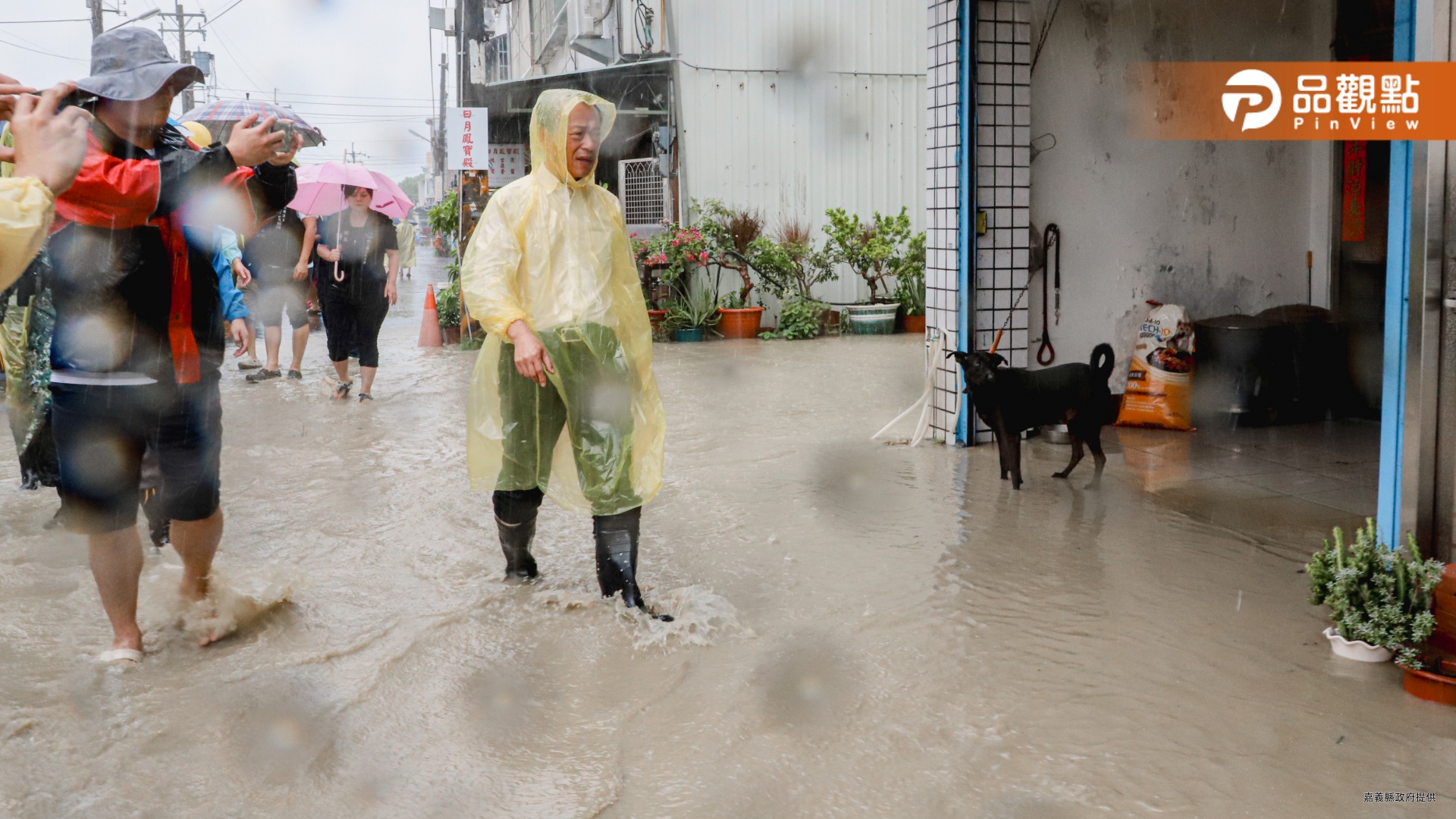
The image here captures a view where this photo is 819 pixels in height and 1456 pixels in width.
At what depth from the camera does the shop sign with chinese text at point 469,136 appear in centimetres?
1279

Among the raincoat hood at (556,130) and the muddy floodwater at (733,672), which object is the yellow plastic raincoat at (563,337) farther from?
the muddy floodwater at (733,672)

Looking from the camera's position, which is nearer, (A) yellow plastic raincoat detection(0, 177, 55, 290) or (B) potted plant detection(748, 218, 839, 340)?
(A) yellow plastic raincoat detection(0, 177, 55, 290)

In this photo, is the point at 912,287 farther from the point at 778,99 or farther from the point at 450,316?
the point at 450,316

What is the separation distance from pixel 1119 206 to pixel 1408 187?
13.4 ft

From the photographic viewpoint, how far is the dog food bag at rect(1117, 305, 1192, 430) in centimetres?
724

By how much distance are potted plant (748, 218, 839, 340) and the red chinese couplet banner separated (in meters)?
6.65

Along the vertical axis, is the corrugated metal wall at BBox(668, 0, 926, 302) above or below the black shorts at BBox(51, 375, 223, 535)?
above

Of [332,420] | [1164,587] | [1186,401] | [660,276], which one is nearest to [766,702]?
[1164,587]

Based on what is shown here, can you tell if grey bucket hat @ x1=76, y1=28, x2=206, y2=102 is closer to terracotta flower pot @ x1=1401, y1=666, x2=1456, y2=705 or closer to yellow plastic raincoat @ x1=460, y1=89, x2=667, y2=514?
yellow plastic raincoat @ x1=460, y1=89, x2=667, y2=514

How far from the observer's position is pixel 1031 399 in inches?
230

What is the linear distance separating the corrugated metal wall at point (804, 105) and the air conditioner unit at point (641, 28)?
286mm

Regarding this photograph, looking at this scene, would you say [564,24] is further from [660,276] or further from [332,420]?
[332,420]

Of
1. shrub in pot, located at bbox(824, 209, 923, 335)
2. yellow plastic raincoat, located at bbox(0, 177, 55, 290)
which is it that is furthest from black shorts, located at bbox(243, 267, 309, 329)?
yellow plastic raincoat, located at bbox(0, 177, 55, 290)

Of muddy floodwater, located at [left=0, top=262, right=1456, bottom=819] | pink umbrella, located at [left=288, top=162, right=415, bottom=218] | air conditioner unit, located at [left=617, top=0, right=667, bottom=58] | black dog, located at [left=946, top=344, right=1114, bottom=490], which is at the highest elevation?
air conditioner unit, located at [left=617, top=0, right=667, bottom=58]
